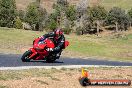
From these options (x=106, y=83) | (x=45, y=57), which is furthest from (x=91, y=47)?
(x=106, y=83)

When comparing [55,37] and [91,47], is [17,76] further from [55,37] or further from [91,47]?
[91,47]

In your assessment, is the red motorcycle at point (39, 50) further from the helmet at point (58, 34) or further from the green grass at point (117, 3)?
the green grass at point (117, 3)

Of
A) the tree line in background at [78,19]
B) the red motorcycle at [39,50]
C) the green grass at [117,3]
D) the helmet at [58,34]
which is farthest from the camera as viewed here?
the green grass at [117,3]

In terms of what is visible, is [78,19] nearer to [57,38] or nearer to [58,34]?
[57,38]

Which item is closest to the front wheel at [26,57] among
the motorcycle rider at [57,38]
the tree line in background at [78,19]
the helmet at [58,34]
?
the motorcycle rider at [57,38]

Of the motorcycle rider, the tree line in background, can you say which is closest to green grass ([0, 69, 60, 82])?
the motorcycle rider

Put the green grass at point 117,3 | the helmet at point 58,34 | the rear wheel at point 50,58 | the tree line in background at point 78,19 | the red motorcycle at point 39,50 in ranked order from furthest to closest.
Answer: the green grass at point 117,3 < the tree line in background at point 78,19 < the rear wheel at point 50,58 < the helmet at point 58,34 < the red motorcycle at point 39,50

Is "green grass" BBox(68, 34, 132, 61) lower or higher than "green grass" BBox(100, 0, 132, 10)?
lower

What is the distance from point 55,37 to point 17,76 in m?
6.34

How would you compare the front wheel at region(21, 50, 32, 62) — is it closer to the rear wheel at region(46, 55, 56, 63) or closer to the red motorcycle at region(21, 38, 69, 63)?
the red motorcycle at region(21, 38, 69, 63)

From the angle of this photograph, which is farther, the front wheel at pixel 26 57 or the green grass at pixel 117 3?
the green grass at pixel 117 3

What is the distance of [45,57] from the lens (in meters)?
19.2

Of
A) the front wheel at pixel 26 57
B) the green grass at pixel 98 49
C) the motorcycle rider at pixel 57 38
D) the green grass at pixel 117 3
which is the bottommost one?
the green grass at pixel 98 49

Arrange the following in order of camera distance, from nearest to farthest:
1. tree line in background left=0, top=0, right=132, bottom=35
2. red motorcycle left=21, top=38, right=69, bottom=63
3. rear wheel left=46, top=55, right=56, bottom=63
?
red motorcycle left=21, top=38, right=69, bottom=63, rear wheel left=46, top=55, right=56, bottom=63, tree line in background left=0, top=0, right=132, bottom=35
